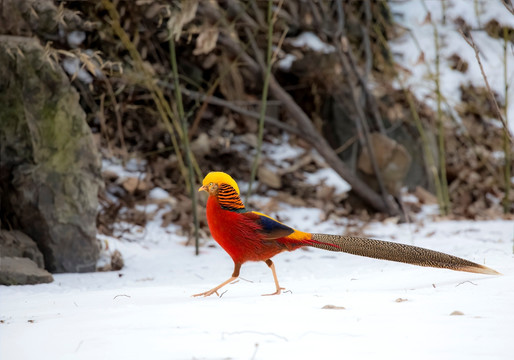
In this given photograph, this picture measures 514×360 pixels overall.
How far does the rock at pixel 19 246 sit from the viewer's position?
11.1 ft

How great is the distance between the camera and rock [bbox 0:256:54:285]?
3051 millimetres

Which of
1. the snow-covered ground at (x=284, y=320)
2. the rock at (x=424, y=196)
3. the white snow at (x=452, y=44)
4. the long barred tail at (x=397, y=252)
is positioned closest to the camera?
the snow-covered ground at (x=284, y=320)

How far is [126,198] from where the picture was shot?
16.6 feet

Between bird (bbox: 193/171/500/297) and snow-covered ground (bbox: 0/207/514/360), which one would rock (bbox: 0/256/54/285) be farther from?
bird (bbox: 193/171/500/297)

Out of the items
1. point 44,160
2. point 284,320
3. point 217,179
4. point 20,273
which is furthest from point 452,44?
point 284,320

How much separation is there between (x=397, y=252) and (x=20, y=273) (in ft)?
6.19

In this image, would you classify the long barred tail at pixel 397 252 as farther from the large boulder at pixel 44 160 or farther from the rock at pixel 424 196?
the rock at pixel 424 196

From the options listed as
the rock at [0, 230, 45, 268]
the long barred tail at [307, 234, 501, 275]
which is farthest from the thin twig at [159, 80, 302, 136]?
the long barred tail at [307, 234, 501, 275]

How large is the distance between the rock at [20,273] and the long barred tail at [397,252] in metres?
1.62

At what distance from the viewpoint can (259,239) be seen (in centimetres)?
208

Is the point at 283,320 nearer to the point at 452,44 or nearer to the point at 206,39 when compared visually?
the point at 206,39

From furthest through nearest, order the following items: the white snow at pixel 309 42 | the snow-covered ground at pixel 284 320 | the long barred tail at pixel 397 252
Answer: the white snow at pixel 309 42
the long barred tail at pixel 397 252
the snow-covered ground at pixel 284 320

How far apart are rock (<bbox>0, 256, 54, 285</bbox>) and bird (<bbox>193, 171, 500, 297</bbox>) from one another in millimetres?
1413

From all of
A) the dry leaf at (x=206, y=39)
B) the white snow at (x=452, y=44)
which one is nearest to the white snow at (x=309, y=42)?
the white snow at (x=452, y=44)
